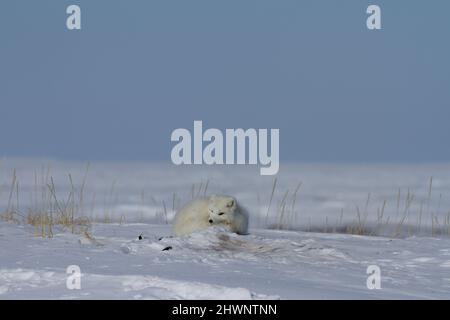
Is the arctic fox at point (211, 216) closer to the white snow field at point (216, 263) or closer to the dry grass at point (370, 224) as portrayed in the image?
the white snow field at point (216, 263)

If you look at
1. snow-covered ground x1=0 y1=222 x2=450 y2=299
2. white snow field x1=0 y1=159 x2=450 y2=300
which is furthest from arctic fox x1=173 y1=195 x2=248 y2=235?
snow-covered ground x1=0 y1=222 x2=450 y2=299

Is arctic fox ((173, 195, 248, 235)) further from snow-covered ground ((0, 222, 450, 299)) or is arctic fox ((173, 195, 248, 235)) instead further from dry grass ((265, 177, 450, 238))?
dry grass ((265, 177, 450, 238))

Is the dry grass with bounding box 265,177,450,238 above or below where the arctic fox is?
below

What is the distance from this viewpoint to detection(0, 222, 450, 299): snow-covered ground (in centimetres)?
470

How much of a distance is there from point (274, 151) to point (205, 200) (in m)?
1.31

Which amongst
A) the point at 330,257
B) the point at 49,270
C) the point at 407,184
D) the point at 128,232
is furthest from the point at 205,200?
the point at 407,184

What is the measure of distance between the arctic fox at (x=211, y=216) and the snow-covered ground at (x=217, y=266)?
0.38m

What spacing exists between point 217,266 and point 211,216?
6.14ft

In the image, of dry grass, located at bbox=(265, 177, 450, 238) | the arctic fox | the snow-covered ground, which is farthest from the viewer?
dry grass, located at bbox=(265, 177, 450, 238)

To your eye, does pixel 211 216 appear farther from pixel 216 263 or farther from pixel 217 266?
pixel 217 266

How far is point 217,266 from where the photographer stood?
5.68 m

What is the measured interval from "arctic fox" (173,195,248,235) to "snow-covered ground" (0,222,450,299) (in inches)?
14.9
